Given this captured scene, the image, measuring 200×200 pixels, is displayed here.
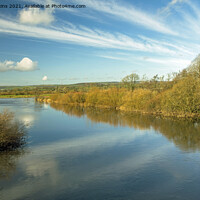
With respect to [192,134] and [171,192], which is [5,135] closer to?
[171,192]

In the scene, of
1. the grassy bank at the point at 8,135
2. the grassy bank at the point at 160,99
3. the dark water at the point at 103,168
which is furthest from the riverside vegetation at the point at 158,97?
the grassy bank at the point at 8,135

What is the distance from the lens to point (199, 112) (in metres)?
38.0

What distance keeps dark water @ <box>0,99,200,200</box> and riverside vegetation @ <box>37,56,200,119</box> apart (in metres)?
14.9

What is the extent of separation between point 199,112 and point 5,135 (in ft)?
107

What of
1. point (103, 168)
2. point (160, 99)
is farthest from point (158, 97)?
point (103, 168)

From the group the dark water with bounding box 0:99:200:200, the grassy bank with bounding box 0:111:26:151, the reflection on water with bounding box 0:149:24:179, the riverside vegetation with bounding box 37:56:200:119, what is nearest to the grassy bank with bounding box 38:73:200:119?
the riverside vegetation with bounding box 37:56:200:119

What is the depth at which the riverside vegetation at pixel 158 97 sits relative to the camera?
123 feet

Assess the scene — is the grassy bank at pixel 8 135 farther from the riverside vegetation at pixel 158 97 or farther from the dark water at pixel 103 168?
the riverside vegetation at pixel 158 97

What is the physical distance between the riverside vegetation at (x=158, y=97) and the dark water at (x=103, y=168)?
48.9 feet

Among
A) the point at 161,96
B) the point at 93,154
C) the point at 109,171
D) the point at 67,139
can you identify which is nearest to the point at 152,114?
the point at 161,96

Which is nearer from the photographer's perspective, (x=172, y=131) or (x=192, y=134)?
(x=192, y=134)

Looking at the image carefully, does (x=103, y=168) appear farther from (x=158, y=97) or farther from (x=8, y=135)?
(x=158, y=97)

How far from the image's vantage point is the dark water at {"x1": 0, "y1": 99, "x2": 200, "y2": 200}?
1101 cm

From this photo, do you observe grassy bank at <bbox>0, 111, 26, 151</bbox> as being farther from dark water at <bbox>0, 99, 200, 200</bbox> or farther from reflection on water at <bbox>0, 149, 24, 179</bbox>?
dark water at <bbox>0, 99, 200, 200</bbox>
